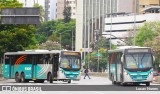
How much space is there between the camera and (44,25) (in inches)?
7589

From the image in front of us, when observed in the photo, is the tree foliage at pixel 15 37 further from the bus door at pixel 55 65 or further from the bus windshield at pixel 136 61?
the bus windshield at pixel 136 61

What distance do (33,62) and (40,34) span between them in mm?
135511

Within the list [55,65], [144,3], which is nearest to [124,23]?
[144,3]

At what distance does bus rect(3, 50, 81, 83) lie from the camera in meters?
51.6

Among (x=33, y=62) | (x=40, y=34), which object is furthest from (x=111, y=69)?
(x=40, y=34)

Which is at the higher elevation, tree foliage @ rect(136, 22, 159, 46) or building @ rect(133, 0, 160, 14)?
building @ rect(133, 0, 160, 14)

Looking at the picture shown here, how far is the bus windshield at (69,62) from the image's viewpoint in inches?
2029

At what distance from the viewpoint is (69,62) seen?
51719 mm

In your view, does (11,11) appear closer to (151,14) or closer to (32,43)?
(32,43)

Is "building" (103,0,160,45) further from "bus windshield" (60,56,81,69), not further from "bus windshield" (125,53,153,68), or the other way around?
"bus windshield" (125,53,153,68)

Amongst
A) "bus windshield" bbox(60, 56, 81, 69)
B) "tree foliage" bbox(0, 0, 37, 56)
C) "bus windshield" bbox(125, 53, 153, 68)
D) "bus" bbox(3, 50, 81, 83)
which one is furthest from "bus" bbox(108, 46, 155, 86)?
"tree foliage" bbox(0, 0, 37, 56)

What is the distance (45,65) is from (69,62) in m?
2.30

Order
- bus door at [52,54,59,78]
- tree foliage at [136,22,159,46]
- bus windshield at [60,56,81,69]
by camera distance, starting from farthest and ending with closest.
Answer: tree foliage at [136,22,159,46]
bus door at [52,54,59,78]
bus windshield at [60,56,81,69]

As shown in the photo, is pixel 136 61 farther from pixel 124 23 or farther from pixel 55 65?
pixel 124 23
